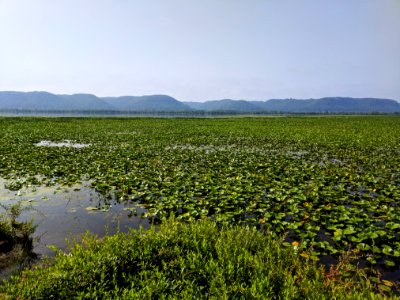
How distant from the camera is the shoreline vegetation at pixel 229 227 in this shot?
14.1ft

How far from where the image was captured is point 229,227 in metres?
7.39

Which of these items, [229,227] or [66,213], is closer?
[229,227]

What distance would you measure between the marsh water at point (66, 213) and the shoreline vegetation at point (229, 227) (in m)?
0.58

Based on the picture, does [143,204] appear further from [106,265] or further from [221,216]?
[106,265]

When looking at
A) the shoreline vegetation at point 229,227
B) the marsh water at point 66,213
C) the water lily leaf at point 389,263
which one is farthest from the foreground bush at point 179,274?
the marsh water at point 66,213

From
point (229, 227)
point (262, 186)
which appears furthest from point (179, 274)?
point (262, 186)

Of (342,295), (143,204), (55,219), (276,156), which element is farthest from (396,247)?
(276,156)

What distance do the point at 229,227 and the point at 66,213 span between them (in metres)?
5.38

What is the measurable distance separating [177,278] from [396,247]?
542cm

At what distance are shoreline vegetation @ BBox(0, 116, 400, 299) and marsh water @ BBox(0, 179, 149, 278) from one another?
575 millimetres

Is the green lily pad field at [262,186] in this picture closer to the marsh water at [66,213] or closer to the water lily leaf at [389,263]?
the water lily leaf at [389,263]

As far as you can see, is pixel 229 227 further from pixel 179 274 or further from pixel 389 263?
pixel 389 263

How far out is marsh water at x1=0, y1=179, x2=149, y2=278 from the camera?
23.3ft

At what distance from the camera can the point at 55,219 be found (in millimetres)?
8312
